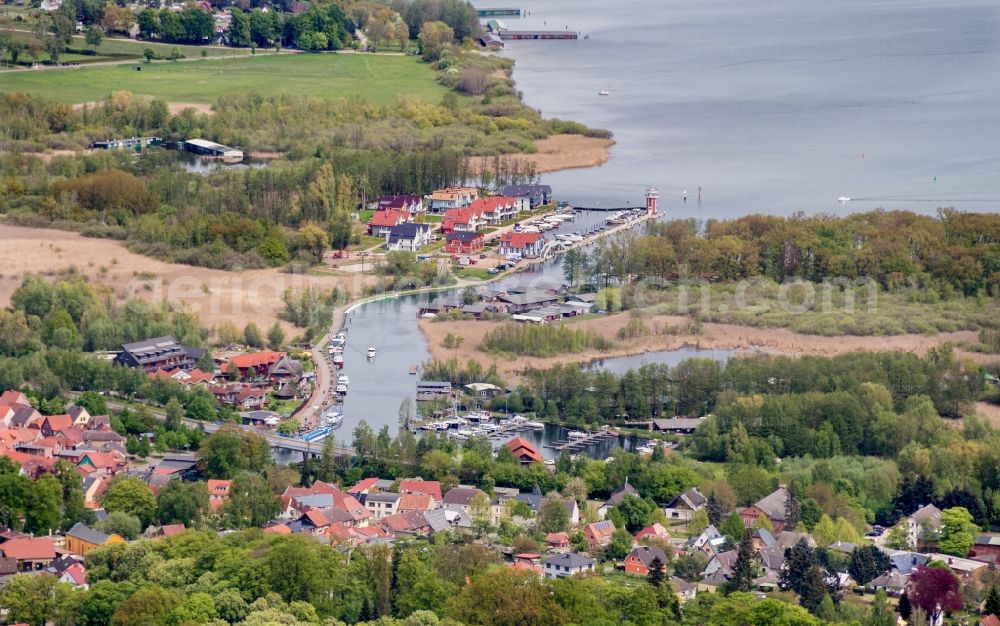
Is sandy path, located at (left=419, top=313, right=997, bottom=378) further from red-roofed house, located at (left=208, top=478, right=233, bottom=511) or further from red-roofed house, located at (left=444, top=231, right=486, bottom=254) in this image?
red-roofed house, located at (left=208, top=478, right=233, bottom=511)

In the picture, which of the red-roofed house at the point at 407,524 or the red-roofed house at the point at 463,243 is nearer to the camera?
the red-roofed house at the point at 407,524

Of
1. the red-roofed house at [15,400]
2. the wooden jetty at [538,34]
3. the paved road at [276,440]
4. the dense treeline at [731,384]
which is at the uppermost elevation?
the wooden jetty at [538,34]

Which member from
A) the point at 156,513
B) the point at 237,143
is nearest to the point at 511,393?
the point at 156,513

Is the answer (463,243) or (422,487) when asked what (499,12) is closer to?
(463,243)

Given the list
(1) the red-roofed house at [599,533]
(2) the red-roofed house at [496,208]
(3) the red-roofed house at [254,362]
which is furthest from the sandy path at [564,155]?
(1) the red-roofed house at [599,533]

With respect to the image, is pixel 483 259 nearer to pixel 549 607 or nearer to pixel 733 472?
pixel 733 472

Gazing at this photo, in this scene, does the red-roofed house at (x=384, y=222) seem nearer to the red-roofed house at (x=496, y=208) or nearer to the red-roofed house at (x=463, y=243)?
the red-roofed house at (x=463, y=243)

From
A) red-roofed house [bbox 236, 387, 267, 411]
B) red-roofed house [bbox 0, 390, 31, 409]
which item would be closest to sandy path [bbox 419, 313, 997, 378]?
red-roofed house [bbox 236, 387, 267, 411]
